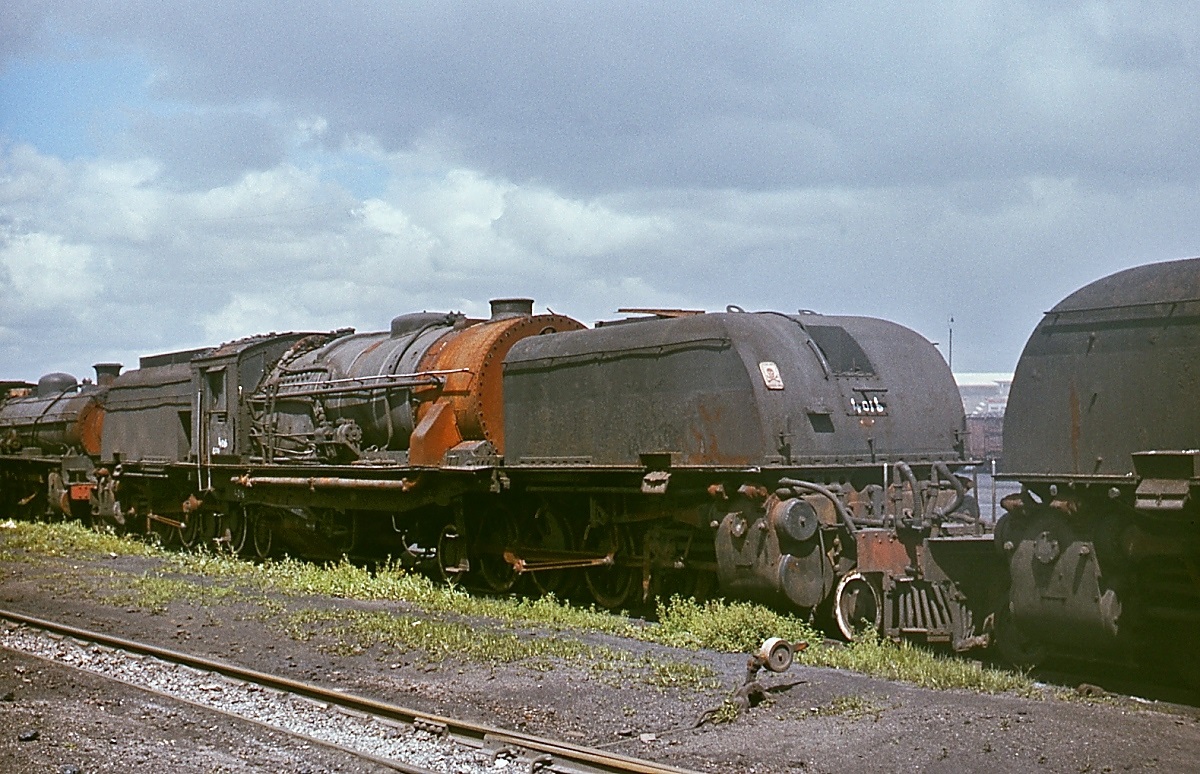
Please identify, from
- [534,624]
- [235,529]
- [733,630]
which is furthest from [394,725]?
[235,529]

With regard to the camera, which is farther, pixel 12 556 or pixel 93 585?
pixel 12 556

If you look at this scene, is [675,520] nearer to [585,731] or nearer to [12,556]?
[585,731]

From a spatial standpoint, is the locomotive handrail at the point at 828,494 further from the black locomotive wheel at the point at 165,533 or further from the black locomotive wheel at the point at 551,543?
the black locomotive wheel at the point at 165,533

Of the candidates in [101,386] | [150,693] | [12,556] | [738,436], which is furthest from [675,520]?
[101,386]

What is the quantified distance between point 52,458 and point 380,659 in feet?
63.0

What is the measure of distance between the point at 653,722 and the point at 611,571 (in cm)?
587

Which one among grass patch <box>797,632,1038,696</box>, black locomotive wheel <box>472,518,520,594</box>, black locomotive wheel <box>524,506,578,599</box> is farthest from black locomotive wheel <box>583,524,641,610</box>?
grass patch <box>797,632,1038,696</box>

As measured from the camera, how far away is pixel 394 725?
8.49 metres

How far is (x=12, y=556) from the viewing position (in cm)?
2089

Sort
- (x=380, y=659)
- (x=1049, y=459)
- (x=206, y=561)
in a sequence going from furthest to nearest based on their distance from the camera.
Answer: (x=206, y=561)
(x=380, y=659)
(x=1049, y=459)

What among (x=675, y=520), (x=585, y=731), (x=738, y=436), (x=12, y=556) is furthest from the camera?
(x=12, y=556)

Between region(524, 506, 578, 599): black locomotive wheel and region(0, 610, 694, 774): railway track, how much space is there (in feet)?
14.6

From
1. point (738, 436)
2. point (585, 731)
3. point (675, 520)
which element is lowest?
point (585, 731)

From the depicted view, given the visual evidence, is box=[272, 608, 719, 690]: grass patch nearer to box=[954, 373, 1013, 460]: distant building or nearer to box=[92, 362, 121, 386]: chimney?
box=[92, 362, 121, 386]: chimney
